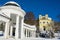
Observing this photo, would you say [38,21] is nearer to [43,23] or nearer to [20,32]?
[43,23]

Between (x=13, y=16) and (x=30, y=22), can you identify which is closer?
(x=13, y=16)

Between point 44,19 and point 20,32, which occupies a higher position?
point 44,19

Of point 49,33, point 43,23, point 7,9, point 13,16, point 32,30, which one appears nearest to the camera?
point 7,9

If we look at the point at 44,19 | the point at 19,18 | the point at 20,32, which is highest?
the point at 44,19

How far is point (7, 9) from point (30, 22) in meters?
36.8

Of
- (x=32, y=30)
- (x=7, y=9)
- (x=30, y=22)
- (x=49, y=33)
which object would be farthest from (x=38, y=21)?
(x=7, y=9)

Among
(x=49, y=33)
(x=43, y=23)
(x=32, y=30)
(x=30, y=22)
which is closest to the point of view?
(x=49, y=33)

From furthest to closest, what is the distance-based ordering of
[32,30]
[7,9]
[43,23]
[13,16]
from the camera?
[43,23], [32,30], [13,16], [7,9]

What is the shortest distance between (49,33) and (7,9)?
20.2 m

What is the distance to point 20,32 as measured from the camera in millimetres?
33625

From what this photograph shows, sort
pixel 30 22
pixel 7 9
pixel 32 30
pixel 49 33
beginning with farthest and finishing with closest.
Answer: pixel 30 22 → pixel 32 30 → pixel 49 33 → pixel 7 9

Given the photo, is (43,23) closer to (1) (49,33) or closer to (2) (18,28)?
(1) (49,33)

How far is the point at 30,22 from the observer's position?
6575 cm

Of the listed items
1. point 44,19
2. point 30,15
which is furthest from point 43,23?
point 30,15
